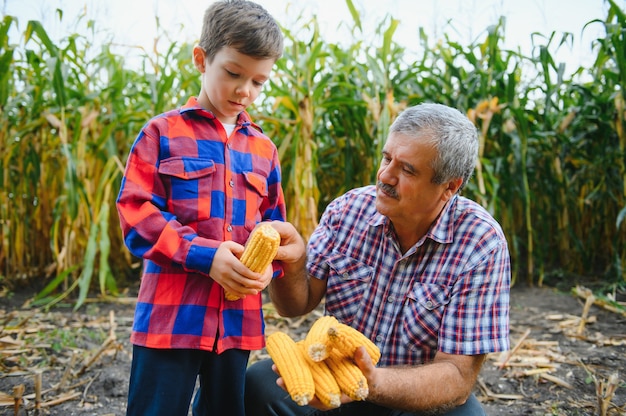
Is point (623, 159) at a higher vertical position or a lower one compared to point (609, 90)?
lower

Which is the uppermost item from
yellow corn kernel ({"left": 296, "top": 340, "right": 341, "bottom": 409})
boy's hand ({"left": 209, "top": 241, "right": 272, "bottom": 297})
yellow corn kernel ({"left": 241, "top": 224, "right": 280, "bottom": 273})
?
yellow corn kernel ({"left": 241, "top": 224, "right": 280, "bottom": 273})

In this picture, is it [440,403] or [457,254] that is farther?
[457,254]

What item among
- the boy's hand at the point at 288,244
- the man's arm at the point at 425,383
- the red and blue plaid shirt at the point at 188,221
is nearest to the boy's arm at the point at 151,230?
the red and blue plaid shirt at the point at 188,221

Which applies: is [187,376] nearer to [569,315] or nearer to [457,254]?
[457,254]

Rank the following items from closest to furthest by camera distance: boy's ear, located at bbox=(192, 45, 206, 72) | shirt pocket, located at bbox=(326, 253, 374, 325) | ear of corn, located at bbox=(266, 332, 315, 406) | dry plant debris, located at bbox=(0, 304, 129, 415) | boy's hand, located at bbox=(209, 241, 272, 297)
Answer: ear of corn, located at bbox=(266, 332, 315, 406)
boy's hand, located at bbox=(209, 241, 272, 297)
boy's ear, located at bbox=(192, 45, 206, 72)
shirt pocket, located at bbox=(326, 253, 374, 325)
dry plant debris, located at bbox=(0, 304, 129, 415)

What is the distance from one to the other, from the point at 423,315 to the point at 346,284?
28cm

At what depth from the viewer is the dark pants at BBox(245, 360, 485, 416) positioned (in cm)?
150

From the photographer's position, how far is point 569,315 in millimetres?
3047

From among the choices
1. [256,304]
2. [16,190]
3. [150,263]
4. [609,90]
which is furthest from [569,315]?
[16,190]

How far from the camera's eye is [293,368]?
Answer: 112 cm

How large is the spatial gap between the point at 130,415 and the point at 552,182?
11.8 feet

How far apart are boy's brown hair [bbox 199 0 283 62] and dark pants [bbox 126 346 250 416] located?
854mm

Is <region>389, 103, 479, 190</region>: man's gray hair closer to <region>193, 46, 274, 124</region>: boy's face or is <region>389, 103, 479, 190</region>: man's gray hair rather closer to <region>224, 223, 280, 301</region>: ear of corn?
<region>193, 46, 274, 124</region>: boy's face

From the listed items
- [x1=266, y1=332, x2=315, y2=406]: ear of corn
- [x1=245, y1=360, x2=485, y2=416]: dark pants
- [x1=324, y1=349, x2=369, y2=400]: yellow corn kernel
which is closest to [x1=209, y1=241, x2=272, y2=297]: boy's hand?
[x1=266, y1=332, x2=315, y2=406]: ear of corn
